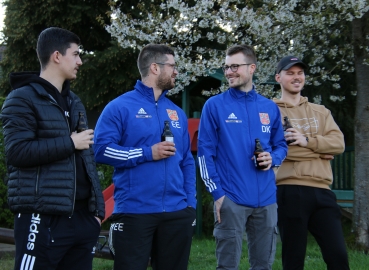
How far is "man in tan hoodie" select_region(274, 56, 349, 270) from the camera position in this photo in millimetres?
5036

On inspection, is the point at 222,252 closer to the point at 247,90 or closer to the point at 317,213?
the point at 317,213

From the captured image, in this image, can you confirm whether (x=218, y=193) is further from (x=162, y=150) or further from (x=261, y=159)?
(x=162, y=150)

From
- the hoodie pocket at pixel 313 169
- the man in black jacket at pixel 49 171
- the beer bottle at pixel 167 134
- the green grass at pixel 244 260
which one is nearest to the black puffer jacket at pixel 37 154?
the man in black jacket at pixel 49 171

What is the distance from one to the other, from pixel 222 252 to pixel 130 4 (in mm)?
12705

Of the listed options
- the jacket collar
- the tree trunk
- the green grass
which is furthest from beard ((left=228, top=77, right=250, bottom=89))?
the tree trunk

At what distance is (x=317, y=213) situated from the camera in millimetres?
5094

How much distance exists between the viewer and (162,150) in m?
4.21

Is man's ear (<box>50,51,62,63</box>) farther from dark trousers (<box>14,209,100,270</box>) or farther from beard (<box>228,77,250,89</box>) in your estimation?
beard (<box>228,77,250,89</box>)

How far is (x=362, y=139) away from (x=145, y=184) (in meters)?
5.28

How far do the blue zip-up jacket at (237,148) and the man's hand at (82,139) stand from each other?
4.05ft

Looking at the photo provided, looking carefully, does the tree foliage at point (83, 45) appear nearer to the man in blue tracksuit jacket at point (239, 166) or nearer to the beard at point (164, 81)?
the man in blue tracksuit jacket at point (239, 166)

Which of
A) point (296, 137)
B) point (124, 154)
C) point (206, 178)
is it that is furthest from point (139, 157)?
point (296, 137)

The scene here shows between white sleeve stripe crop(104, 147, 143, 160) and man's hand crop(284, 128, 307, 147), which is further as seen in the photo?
man's hand crop(284, 128, 307, 147)

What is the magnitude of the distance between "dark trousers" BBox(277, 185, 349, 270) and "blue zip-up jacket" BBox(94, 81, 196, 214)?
3.52 ft
